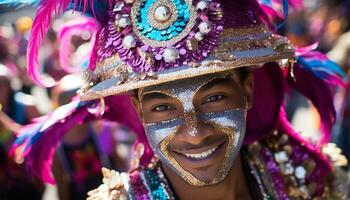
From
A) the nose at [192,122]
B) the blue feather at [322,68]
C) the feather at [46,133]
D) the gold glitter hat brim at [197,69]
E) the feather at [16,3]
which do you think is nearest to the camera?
the gold glitter hat brim at [197,69]

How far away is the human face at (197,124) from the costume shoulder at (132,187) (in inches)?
6.8

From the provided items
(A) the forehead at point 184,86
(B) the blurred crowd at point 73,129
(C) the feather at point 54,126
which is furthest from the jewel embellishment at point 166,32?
(B) the blurred crowd at point 73,129

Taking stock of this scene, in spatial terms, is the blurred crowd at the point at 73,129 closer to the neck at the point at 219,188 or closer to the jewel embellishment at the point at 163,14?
the neck at the point at 219,188

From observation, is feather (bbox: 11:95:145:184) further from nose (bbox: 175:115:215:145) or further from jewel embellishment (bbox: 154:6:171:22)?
jewel embellishment (bbox: 154:6:171:22)

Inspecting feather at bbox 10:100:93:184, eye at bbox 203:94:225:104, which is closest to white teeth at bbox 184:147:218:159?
eye at bbox 203:94:225:104

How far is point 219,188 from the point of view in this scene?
2.26 m

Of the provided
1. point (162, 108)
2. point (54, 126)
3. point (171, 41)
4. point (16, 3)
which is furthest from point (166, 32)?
point (54, 126)

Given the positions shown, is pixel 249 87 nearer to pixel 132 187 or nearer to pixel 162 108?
pixel 162 108

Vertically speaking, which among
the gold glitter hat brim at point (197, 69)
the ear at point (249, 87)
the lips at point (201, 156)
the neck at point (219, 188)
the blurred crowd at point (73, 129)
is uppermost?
the gold glitter hat brim at point (197, 69)

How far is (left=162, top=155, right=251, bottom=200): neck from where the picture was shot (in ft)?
7.41

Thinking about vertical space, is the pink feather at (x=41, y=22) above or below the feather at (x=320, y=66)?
above

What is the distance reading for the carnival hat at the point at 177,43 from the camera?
1933 mm

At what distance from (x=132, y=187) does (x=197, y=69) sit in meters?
0.60

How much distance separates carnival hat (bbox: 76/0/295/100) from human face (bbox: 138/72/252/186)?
12 centimetres
